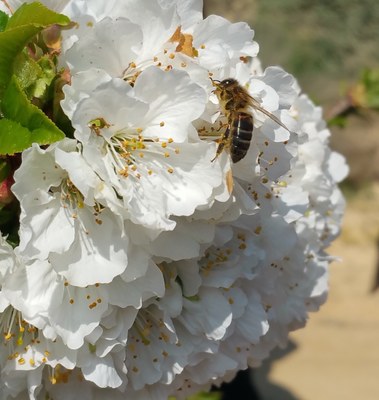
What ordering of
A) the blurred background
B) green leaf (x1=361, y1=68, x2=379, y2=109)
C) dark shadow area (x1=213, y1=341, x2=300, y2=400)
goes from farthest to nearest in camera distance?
the blurred background → dark shadow area (x1=213, y1=341, x2=300, y2=400) → green leaf (x1=361, y1=68, x2=379, y2=109)

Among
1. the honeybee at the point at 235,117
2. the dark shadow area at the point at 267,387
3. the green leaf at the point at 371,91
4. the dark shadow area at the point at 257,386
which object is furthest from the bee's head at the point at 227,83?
the dark shadow area at the point at 267,387

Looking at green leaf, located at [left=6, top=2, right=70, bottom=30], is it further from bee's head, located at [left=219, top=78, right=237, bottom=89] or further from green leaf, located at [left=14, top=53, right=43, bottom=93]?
bee's head, located at [left=219, top=78, right=237, bottom=89]

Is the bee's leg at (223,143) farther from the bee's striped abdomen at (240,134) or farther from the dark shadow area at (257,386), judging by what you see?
the dark shadow area at (257,386)

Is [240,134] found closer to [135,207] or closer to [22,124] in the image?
[135,207]

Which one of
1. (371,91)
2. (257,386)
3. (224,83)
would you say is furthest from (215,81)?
(257,386)

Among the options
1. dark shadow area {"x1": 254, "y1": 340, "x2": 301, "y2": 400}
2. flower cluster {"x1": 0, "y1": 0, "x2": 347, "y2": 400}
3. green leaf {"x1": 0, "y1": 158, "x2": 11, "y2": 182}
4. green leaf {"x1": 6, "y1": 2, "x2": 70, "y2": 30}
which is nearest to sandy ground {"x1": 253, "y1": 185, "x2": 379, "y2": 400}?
dark shadow area {"x1": 254, "y1": 340, "x2": 301, "y2": 400}

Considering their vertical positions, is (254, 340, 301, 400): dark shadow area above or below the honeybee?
below

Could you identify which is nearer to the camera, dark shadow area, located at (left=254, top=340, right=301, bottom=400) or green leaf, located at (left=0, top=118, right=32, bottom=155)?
green leaf, located at (left=0, top=118, right=32, bottom=155)

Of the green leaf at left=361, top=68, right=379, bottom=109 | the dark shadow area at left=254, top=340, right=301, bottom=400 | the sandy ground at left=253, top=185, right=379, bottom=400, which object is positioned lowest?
the sandy ground at left=253, top=185, right=379, bottom=400
